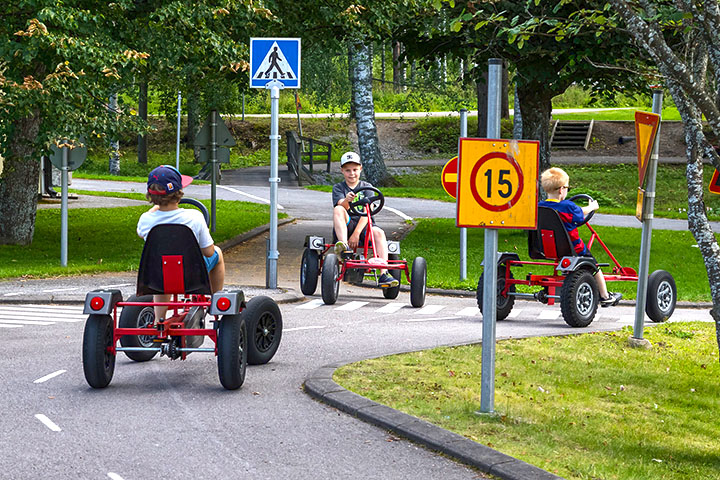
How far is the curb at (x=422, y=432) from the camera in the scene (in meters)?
5.75

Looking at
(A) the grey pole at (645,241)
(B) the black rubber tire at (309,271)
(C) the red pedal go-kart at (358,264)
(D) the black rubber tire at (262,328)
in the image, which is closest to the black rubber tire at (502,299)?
(C) the red pedal go-kart at (358,264)

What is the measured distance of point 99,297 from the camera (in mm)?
7703

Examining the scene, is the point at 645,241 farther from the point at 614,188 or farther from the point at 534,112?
the point at 614,188

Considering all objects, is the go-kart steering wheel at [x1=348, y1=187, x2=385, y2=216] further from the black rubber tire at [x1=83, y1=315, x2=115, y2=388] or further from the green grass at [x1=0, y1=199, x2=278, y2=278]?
the black rubber tire at [x1=83, y1=315, x2=115, y2=388]

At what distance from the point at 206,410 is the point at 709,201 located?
29773 mm

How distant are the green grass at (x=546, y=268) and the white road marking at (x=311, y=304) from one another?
2.50 meters

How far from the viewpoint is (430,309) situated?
13547 mm

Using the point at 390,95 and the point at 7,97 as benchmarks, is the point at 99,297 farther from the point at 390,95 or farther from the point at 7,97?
the point at 390,95

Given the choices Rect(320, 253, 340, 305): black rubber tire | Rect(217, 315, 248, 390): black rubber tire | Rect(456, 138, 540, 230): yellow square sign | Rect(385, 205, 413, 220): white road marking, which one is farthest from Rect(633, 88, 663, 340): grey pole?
Rect(385, 205, 413, 220): white road marking

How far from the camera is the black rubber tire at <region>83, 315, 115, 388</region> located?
7.71 metres

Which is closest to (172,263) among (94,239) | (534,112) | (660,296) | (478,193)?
(478,193)

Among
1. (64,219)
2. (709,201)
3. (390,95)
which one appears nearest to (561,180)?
(64,219)

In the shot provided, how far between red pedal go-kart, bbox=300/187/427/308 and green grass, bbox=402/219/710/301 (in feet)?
7.05

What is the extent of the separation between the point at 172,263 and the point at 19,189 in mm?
12282
